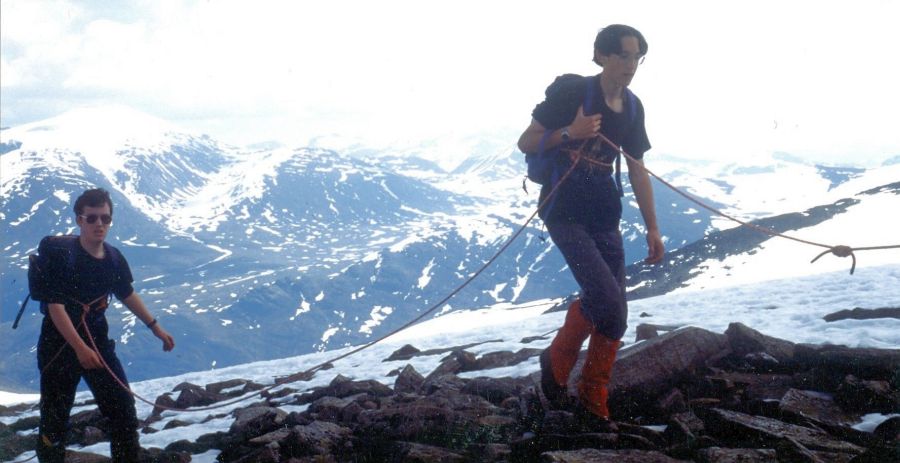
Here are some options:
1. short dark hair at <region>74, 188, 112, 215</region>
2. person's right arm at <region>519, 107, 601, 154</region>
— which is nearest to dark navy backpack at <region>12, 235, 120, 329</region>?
short dark hair at <region>74, 188, 112, 215</region>

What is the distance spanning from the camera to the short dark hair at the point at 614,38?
17.7 feet

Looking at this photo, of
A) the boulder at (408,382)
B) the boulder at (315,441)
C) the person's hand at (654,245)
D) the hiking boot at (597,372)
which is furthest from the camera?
the boulder at (408,382)

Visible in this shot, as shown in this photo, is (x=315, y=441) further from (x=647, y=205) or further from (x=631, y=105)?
(x=631, y=105)

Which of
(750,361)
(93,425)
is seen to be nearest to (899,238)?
(750,361)

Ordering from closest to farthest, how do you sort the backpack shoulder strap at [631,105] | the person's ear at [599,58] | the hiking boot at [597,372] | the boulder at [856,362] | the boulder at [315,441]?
the person's ear at [599,58] → the hiking boot at [597,372] → the backpack shoulder strap at [631,105] → the boulder at [315,441] → the boulder at [856,362]

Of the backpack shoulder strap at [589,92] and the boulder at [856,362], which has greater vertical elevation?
the backpack shoulder strap at [589,92]

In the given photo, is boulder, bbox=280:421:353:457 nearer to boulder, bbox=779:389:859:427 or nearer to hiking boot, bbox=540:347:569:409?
hiking boot, bbox=540:347:569:409

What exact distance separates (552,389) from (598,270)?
1.50 metres

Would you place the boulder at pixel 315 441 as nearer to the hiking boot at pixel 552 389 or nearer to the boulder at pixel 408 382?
the hiking boot at pixel 552 389

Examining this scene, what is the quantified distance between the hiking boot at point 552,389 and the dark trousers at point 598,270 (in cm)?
82

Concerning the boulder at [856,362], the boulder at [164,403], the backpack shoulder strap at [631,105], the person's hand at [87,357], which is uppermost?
the backpack shoulder strap at [631,105]

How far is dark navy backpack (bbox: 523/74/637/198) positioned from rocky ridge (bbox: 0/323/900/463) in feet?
7.21

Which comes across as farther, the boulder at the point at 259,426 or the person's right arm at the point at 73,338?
the boulder at the point at 259,426

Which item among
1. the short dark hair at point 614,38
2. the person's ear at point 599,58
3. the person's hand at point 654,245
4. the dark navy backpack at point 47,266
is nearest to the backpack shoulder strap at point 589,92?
the person's ear at point 599,58
